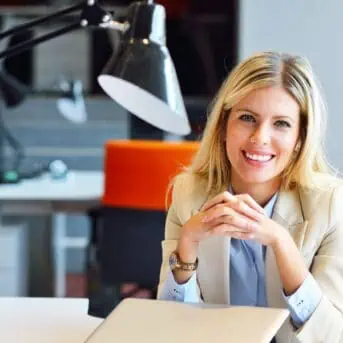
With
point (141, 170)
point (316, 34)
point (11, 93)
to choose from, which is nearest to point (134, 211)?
point (141, 170)

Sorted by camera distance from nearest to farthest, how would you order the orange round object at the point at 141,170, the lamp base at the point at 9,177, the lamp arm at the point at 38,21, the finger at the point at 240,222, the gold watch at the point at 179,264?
the finger at the point at 240,222, the gold watch at the point at 179,264, the lamp arm at the point at 38,21, the orange round object at the point at 141,170, the lamp base at the point at 9,177

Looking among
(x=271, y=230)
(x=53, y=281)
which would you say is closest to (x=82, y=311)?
(x=271, y=230)

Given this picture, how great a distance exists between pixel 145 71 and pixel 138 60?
0.08ft

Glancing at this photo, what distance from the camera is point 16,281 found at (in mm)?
3576

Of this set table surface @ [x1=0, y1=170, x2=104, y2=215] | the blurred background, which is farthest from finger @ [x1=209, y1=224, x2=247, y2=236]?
the blurred background

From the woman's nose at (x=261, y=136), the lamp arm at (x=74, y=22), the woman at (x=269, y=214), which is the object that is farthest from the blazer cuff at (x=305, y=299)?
the lamp arm at (x=74, y=22)

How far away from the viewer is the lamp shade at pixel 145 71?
1598mm

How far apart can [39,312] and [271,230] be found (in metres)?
0.50

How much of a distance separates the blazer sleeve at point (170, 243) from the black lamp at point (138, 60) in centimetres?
21

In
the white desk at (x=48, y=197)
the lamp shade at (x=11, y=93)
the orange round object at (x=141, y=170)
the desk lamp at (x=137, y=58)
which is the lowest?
the white desk at (x=48, y=197)

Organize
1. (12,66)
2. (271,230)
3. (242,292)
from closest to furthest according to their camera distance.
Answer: (271,230), (242,292), (12,66)

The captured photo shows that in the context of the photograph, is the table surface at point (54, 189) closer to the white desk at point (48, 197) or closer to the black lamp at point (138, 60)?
the white desk at point (48, 197)

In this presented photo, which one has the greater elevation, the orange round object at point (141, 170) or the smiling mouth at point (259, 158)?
the smiling mouth at point (259, 158)

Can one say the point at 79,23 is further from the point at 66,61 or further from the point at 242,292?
the point at 66,61
